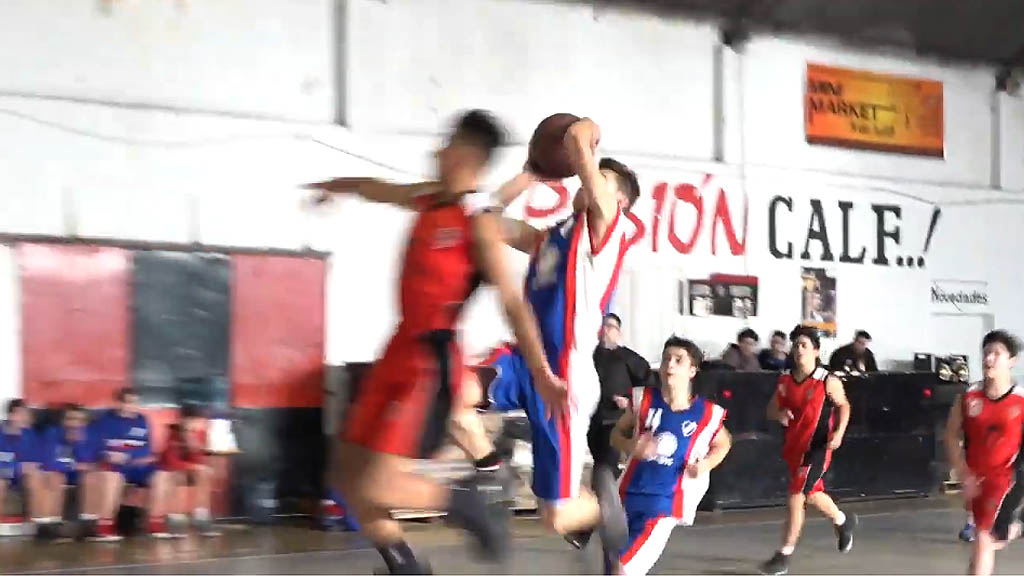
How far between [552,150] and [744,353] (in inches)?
328

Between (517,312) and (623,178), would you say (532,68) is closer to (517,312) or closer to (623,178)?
(623,178)

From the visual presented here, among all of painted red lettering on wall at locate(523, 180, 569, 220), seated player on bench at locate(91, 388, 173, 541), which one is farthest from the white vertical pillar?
painted red lettering on wall at locate(523, 180, 569, 220)

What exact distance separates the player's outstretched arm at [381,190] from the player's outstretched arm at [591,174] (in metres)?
0.47

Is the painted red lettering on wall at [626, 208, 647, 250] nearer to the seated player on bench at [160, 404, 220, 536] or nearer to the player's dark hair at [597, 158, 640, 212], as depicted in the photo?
the seated player on bench at [160, 404, 220, 536]

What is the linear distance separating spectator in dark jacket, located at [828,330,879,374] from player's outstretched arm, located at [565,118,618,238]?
8784 mm

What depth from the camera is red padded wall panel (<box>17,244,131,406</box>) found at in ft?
32.0

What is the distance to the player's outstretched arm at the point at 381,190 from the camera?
3930 millimetres

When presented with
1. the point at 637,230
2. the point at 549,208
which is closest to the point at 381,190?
the point at 549,208

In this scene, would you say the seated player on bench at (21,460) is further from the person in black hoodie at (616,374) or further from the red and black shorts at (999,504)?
the red and black shorts at (999,504)

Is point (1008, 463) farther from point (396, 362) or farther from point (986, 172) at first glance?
point (986, 172)

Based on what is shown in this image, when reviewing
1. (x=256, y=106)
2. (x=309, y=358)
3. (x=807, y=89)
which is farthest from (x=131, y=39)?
(x=807, y=89)

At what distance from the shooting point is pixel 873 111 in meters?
13.9

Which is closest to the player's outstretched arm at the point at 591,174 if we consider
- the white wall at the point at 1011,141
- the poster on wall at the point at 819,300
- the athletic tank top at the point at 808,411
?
the athletic tank top at the point at 808,411

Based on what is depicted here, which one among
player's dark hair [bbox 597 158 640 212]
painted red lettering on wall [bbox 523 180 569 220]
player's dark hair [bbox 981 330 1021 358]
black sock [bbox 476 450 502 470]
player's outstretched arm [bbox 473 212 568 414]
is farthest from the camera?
painted red lettering on wall [bbox 523 180 569 220]
